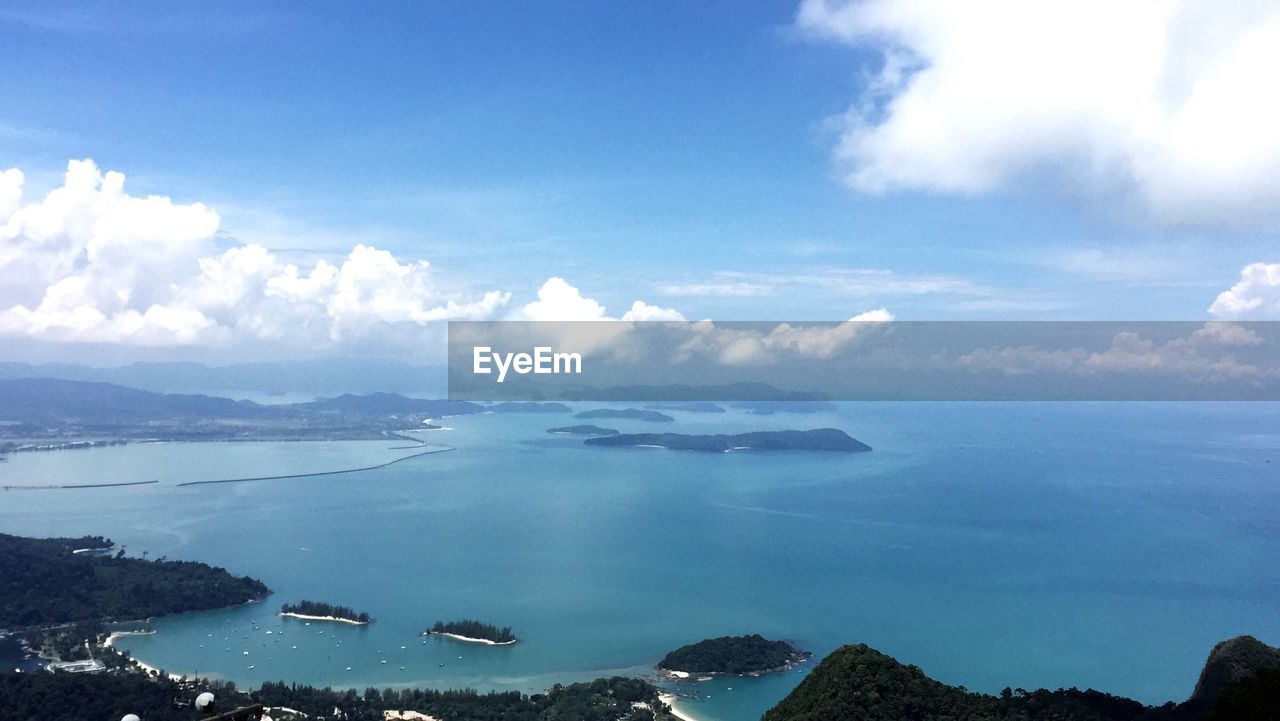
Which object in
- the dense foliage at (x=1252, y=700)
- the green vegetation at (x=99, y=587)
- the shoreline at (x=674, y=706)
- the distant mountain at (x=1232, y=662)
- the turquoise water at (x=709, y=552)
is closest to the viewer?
the dense foliage at (x=1252, y=700)

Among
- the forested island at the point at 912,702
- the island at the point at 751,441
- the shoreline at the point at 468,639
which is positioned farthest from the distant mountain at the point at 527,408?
the forested island at the point at 912,702

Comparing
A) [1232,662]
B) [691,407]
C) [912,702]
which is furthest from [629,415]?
[912,702]

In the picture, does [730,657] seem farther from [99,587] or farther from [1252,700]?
[99,587]

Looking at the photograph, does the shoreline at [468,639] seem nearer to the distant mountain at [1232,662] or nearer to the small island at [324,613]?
the small island at [324,613]

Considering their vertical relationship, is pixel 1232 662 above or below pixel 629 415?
below

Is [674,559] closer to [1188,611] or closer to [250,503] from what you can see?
[1188,611]

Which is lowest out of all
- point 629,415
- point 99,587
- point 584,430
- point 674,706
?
point 674,706
